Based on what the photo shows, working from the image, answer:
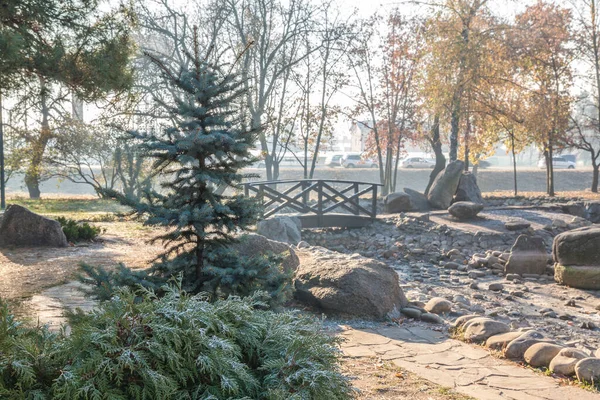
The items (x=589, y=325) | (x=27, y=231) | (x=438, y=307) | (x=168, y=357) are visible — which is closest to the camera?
(x=168, y=357)

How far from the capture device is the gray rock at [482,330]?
5562 mm

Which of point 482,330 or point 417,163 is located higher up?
point 417,163

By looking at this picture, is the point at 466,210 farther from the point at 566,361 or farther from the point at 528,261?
the point at 566,361

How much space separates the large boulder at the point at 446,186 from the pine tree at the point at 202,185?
13.7 meters

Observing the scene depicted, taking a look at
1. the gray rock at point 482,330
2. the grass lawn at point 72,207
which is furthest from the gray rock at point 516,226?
the grass lawn at point 72,207

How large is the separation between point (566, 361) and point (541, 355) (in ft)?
0.80

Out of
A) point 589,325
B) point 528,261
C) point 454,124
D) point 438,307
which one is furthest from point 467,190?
point 438,307

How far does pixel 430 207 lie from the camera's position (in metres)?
17.8

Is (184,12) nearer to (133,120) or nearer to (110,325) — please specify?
(133,120)

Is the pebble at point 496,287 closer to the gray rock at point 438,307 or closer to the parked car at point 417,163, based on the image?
the gray rock at point 438,307

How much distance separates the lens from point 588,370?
439cm

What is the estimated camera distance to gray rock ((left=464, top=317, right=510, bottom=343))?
18.2 feet

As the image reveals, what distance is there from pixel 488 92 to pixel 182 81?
18404 mm

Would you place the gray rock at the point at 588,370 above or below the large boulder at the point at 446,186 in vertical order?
below
